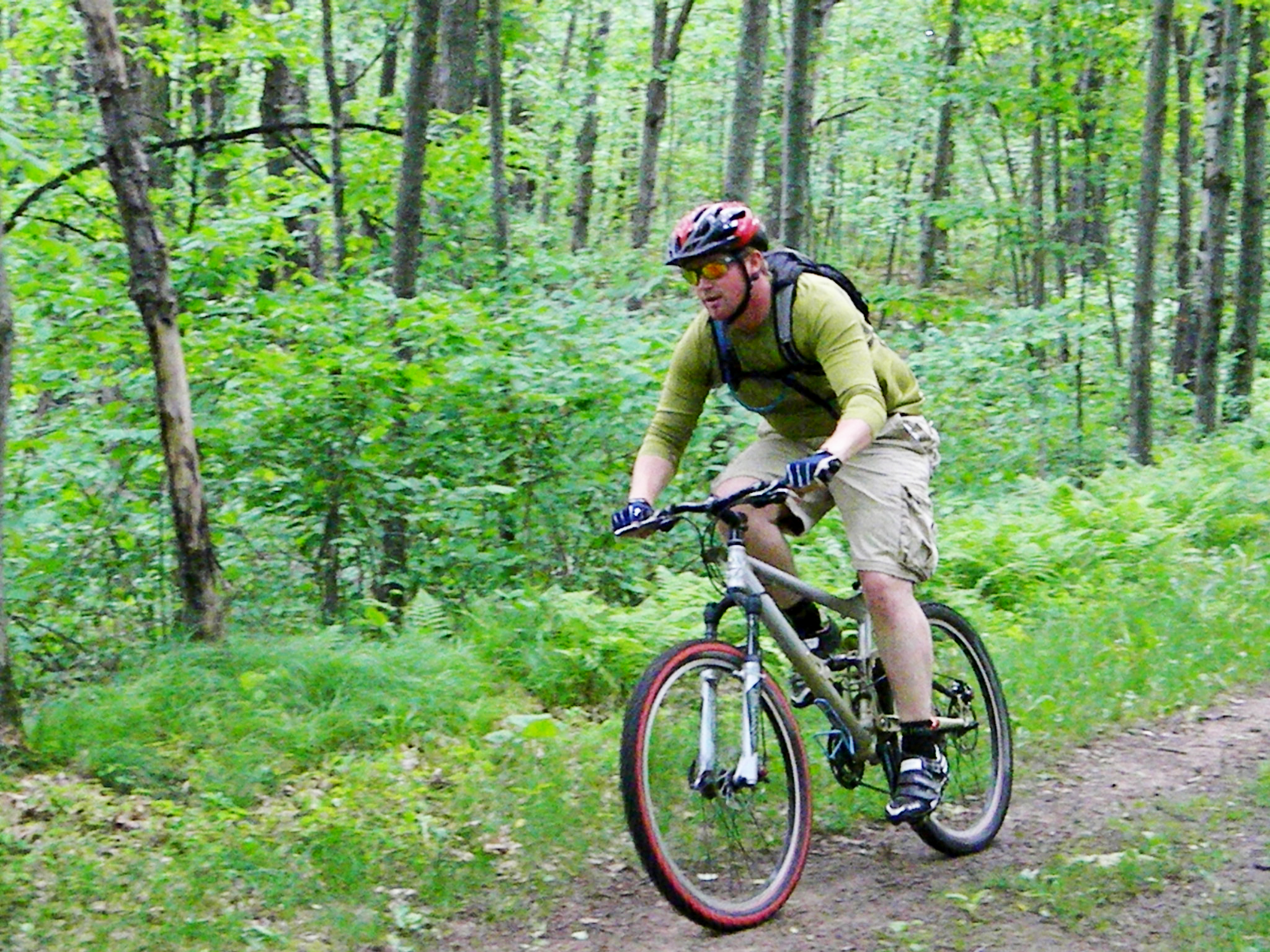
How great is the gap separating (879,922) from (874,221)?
2700cm

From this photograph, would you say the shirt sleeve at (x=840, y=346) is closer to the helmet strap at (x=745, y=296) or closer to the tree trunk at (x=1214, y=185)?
the helmet strap at (x=745, y=296)

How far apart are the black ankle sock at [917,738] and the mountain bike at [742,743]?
60mm

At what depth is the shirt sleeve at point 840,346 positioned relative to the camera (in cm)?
458

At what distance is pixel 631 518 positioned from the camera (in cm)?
457

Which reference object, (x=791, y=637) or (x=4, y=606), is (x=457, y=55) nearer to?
(x=4, y=606)

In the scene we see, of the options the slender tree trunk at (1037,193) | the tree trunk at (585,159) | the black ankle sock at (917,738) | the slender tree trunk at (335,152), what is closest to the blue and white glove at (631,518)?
the black ankle sock at (917,738)

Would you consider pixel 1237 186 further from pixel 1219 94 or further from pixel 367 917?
pixel 367 917

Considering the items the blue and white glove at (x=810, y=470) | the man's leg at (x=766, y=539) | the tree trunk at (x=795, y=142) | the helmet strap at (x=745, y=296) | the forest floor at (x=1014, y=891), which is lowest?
the forest floor at (x=1014, y=891)

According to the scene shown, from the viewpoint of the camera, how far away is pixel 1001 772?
18.6 feet

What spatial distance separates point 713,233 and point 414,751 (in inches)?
122

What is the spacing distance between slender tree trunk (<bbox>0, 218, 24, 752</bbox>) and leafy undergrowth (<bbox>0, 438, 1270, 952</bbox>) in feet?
0.56

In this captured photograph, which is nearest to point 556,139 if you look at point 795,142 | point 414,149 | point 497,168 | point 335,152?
point 497,168

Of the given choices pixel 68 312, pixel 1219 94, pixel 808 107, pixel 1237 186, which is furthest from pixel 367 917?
pixel 1237 186

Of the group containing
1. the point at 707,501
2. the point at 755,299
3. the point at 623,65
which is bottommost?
the point at 707,501
